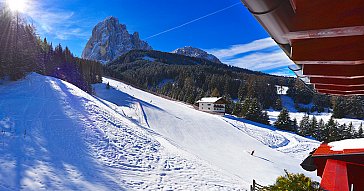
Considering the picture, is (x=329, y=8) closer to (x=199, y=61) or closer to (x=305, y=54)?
(x=305, y=54)

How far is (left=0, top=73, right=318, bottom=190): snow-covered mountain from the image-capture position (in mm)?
9016

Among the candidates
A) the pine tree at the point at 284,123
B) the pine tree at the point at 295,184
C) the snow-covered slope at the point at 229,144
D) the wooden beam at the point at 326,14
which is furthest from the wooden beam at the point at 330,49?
the pine tree at the point at 284,123

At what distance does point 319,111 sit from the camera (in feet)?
231

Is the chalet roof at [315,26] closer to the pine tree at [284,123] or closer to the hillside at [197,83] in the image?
the pine tree at [284,123]

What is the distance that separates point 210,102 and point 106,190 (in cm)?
3751

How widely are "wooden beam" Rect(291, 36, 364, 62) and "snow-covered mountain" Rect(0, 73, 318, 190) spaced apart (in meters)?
8.85

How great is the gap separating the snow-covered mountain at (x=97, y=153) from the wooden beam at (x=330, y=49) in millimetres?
8850

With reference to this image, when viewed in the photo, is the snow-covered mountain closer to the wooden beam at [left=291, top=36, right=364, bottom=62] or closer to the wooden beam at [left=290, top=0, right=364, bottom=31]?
the wooden beam at [left=291, top=36, right=364, bottom=62]

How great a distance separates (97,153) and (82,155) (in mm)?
825

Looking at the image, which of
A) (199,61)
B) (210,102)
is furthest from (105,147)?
(199,61)

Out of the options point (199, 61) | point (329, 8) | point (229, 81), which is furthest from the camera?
point (199, 61)

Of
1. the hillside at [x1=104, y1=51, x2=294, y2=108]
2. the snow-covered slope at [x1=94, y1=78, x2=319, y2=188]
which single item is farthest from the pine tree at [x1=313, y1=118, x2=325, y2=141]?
the hillside at [x1=104, y1=51, x2=294, y2=108]

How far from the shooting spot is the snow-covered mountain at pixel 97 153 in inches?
355

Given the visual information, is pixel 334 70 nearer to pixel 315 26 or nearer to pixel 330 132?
pixel 315 26
